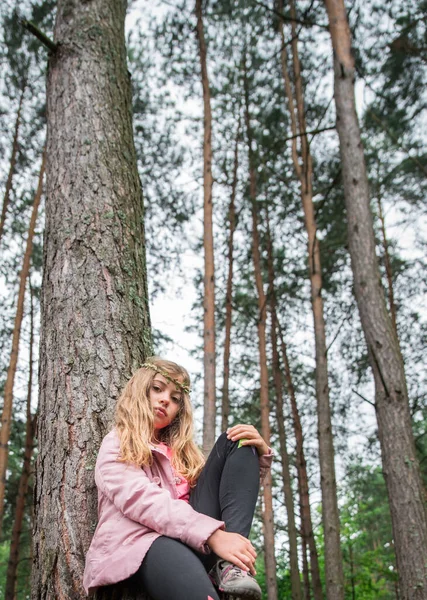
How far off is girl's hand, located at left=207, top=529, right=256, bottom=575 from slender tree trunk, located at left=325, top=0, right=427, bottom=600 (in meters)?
2.33

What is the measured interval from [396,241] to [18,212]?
7.75 m

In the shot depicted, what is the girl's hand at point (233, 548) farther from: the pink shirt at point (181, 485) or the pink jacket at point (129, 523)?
the pink shirt at point (181, 485)

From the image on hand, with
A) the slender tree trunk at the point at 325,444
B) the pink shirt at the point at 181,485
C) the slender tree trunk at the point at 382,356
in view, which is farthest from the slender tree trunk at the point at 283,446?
the pink shirt at the point at 181,485

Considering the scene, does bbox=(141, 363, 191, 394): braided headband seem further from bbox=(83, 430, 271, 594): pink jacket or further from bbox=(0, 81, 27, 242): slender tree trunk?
bbox=(0, 81, 27, 242): slender tree trunk

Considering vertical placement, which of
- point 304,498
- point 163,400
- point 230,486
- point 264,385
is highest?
point 264,385

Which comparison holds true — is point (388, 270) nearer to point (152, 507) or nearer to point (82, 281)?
point (82, 281)

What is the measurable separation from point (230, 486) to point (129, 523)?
1.33 feet

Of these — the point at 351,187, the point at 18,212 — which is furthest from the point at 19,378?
the point at 351,187

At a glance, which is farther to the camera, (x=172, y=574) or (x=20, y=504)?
(x=20, y=504)

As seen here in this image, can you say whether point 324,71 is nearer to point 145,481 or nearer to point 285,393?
point 285,393

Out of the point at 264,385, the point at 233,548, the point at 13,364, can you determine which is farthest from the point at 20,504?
the point at 233,548

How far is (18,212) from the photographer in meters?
9.82

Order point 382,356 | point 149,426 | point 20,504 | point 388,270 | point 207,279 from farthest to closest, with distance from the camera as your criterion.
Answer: point 388,270
point 20,504
point 207,279
point 382,356
point 149,426

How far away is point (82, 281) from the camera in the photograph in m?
2.43
